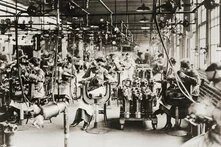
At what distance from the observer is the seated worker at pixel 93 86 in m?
6.05

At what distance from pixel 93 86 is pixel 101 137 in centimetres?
89

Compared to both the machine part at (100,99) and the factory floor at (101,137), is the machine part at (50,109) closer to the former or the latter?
the factory floor at (101,137)

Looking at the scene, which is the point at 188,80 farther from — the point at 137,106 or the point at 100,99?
the point at 100,99

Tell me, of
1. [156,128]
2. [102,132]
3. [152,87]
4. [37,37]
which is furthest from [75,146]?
[37,37]

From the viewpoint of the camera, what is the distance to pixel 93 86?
20.0ft

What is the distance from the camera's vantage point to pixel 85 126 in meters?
6.46

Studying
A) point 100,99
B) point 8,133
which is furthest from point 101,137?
point 8,133

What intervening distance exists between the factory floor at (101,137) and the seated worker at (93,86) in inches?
8.3

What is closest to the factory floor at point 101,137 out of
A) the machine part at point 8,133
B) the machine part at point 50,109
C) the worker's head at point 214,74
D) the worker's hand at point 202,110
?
the machine part at point 8,133

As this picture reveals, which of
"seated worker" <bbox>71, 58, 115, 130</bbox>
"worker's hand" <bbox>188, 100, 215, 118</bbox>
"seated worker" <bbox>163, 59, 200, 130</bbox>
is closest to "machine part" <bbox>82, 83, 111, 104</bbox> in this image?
"seated worker" <bbox>71, 58, 115, 130</bbox>

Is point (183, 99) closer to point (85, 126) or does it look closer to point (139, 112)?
point (139, 112)

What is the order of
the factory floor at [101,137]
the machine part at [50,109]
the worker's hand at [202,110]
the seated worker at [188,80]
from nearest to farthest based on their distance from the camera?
the machine part at [50,109] < the worker's hand at [202,110] < the factory floor at [101,137] < the seated worker at [188,80]

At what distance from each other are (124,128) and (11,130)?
7.78 ft

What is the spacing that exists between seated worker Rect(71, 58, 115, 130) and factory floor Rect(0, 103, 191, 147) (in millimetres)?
210
